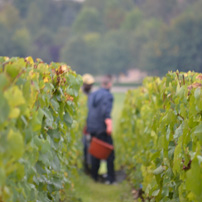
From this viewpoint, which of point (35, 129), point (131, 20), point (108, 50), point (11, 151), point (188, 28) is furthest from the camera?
point (131, 20)

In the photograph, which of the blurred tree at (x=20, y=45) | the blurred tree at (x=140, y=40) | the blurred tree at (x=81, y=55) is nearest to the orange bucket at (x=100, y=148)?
the blurred tree at (x=140, y=40)

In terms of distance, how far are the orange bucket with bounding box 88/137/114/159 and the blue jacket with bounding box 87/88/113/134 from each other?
38 cm

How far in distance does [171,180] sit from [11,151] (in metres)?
1.80

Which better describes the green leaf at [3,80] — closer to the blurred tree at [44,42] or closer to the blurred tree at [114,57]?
the blurred tree at [114,57]

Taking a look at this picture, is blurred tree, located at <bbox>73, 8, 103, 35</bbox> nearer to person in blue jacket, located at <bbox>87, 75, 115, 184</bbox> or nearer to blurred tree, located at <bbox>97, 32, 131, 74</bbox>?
blurred tree, located at <bbox>97, 32, 131, 74</bbox>

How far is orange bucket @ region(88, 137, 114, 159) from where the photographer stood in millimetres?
8133

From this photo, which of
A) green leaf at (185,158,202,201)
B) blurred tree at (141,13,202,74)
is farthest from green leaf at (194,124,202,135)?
blurred tree at (141,13,202,74)

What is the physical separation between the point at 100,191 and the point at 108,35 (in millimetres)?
93366

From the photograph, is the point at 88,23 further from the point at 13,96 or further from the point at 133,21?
the point at 13,96

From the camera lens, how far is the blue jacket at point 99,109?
8.31 m

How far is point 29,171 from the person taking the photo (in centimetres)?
272

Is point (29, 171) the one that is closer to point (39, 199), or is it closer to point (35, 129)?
point (35, 129)

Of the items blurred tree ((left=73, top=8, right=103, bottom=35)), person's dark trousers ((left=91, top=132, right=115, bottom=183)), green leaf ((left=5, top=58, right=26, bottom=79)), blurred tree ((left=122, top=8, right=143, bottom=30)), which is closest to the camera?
green leaf ((left=5, top=58, right=26, bottom=79))

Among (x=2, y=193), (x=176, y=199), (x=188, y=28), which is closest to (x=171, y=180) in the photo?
(x=176, y=199)
